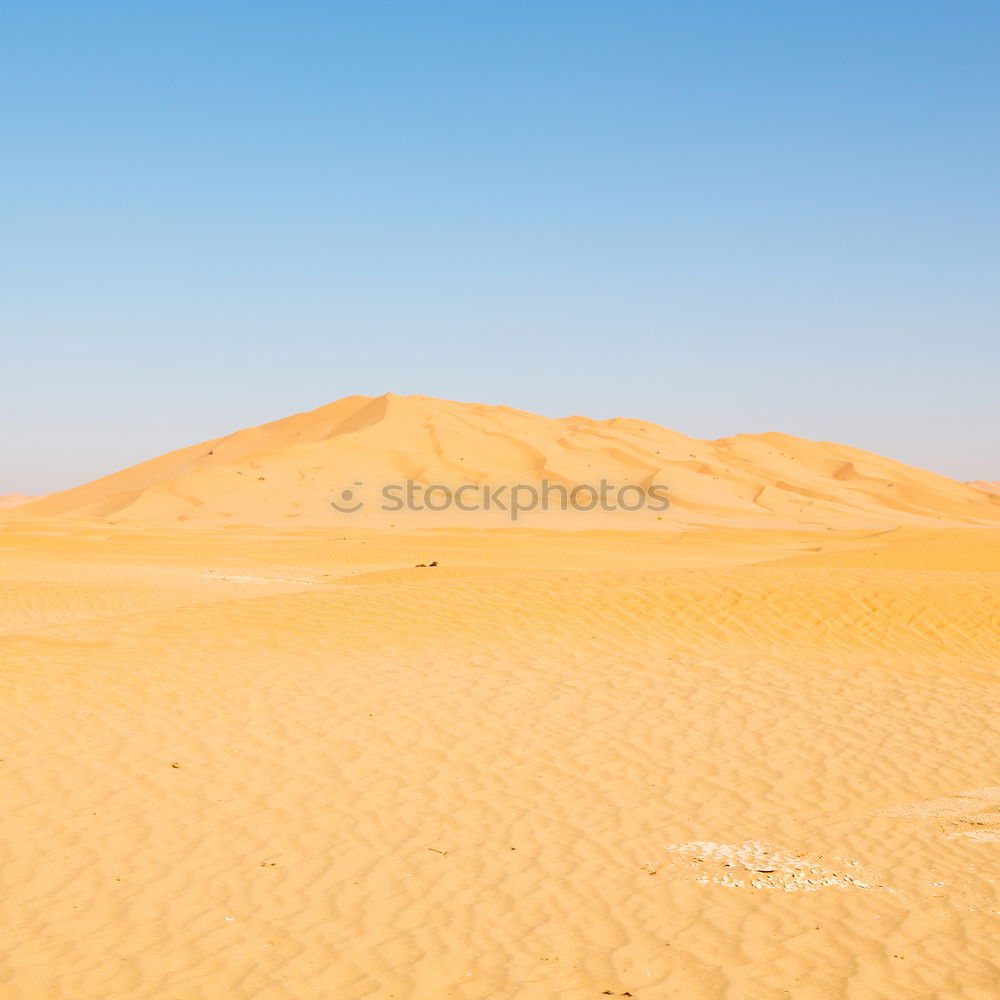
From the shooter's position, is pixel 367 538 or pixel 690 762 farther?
pixel 367 538

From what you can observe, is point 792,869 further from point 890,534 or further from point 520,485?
point 520,485

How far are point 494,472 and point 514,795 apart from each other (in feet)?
166

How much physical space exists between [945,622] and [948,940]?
27.5 ft

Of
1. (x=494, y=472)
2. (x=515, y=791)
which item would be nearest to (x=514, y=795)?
(x=515, y=791)

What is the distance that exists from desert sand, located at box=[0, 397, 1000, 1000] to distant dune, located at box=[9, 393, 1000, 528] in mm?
32426

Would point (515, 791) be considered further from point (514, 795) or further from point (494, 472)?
point (494, 472)

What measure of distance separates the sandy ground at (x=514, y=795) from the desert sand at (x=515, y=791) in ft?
0.09

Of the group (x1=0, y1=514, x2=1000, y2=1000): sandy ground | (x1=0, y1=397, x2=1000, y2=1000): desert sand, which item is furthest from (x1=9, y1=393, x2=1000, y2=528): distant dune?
(x1=0, y1=514, x2=1000, y2=1000): sandy ground

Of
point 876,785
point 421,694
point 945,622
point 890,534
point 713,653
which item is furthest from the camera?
point 890,534

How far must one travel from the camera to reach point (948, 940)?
4.51 metres

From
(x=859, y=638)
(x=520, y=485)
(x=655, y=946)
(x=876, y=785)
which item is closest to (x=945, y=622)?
(x=859, y=638)

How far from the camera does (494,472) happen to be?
187 ft

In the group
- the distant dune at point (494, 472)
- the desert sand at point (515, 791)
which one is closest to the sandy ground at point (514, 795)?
the desert sand at point (515, 791)

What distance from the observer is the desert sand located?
4.33 metres
